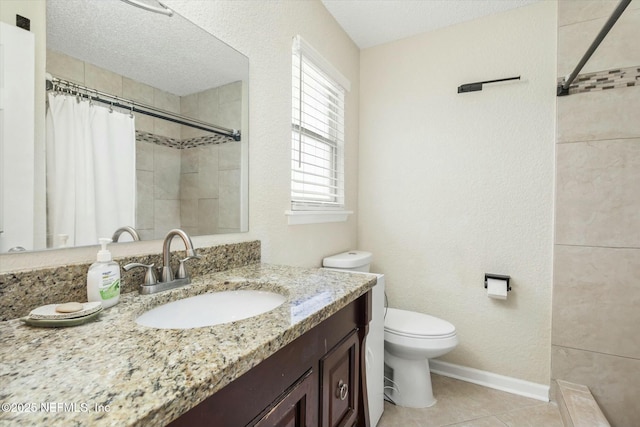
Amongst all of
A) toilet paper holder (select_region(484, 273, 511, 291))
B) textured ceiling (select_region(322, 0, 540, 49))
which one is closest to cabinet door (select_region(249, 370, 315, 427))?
toilet paper holder (select_region(484, 273, 511, 291))

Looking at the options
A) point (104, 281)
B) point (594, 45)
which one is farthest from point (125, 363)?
point (594, 45)

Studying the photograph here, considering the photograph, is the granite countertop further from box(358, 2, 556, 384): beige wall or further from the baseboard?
the baseboard

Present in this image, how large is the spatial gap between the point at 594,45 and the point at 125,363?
1.90 metres

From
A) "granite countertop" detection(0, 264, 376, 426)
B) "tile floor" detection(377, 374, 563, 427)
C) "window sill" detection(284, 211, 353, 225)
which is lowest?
"tile floor" detection(377, 374, 563, 427)

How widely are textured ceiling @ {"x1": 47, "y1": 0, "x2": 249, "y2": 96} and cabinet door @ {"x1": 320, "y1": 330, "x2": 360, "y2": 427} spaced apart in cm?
104

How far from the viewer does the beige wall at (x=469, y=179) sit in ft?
6.22

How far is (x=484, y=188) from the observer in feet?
6.69

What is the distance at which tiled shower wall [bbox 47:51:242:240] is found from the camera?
0.89 m

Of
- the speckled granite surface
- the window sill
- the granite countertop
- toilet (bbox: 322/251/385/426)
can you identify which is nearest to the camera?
the granite countertop

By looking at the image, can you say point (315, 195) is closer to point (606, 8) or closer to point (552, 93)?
point (552, 93)

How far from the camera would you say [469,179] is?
208 centimetres

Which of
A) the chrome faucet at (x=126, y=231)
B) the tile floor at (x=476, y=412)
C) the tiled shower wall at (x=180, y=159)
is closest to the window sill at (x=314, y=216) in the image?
the tiled shower wall at (x=180, y=159)

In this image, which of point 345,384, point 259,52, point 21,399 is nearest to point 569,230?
point 345,384

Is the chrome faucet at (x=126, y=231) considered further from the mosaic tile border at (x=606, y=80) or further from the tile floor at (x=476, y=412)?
the mosaic tile border at (x=606, y=80)
